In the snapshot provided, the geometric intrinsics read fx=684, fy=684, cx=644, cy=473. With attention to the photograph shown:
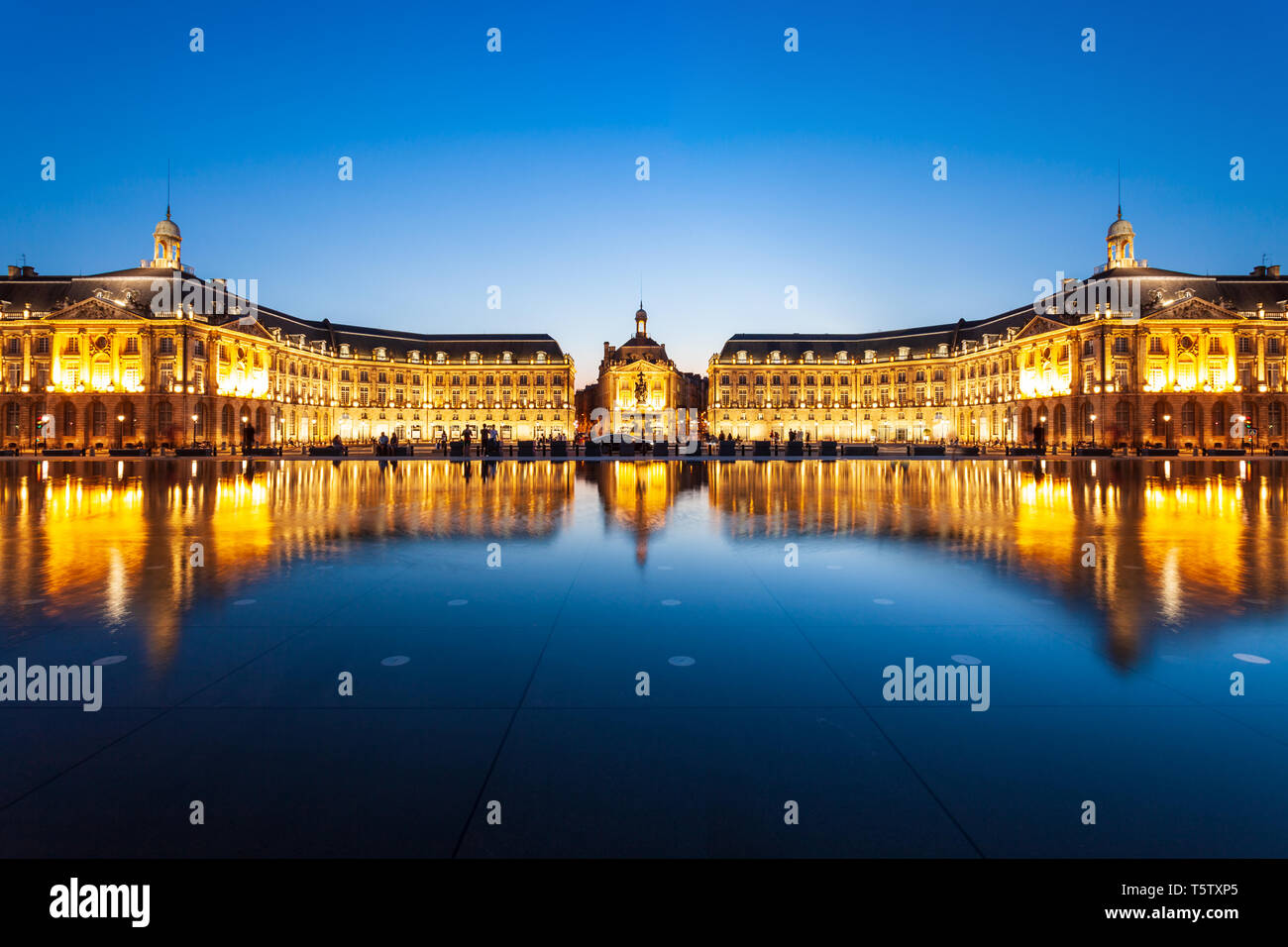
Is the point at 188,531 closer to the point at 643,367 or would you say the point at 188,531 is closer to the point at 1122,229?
the point at 1122,229

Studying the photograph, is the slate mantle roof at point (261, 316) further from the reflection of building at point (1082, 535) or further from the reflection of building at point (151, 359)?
the reflection of building at point (1082, 535)

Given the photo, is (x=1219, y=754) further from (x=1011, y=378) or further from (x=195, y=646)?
(x=1011, y=378)

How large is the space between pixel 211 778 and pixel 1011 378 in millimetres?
90167

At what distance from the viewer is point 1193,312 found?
6456 centimetres

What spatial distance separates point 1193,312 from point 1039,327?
12976 mm

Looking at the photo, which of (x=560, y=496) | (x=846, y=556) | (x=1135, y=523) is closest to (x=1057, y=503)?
(x=1135, y=523)

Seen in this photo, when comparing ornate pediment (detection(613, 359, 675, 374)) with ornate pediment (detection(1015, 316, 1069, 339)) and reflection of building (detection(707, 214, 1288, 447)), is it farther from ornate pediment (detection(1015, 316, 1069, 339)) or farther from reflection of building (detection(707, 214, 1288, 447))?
ornate pediment (detection(1015, 316, 1069, 339))

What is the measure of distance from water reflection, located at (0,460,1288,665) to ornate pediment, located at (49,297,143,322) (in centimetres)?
4838

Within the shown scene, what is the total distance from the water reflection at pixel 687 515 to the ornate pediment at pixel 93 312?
159 ft

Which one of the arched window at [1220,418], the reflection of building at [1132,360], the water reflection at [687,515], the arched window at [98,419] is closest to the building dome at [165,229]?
the arched window at [98,419]

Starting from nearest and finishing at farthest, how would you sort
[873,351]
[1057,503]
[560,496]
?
1. [1057,503]
2. [560,496]
3. [873,351]

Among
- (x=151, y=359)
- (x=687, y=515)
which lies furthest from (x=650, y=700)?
(x=151, y=359)

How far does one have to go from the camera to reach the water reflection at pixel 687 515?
6754mm

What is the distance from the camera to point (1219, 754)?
3455mm
